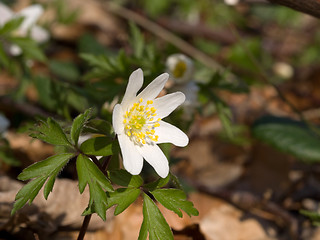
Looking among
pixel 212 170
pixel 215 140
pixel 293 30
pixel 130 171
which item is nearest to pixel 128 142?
pixel 130 171

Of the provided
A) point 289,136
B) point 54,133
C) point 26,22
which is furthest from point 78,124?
point 289,136

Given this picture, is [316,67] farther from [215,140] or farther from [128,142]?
[128,142]

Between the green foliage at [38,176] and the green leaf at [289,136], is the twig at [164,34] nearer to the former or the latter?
the green leaf at [289,136]

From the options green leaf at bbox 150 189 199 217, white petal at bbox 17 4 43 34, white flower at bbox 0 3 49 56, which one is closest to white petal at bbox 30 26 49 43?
white flower at bbox 0 3 49 56

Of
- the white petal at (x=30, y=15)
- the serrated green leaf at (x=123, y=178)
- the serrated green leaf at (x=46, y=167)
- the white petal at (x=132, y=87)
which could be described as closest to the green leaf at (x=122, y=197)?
the serrated green leaf at (x=123, y=178)

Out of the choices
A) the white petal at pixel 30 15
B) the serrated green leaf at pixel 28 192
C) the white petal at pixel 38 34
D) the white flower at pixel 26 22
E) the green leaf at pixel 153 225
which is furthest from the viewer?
the white petal at pixel 38 34
